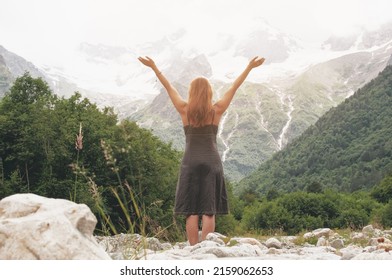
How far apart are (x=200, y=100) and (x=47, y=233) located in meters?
3.98

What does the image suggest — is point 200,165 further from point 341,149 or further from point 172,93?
point 341,149

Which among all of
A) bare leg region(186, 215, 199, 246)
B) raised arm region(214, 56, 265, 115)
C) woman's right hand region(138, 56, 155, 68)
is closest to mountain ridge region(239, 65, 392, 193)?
raised arm region(214, 56, 265, 115)

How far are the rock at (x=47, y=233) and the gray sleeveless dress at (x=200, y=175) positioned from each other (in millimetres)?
3646

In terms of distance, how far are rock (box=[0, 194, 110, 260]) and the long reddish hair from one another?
364 cm

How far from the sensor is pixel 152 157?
42.2 meters

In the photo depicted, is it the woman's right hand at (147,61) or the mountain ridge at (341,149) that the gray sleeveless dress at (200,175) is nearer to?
the woman's right hand at (147,61)

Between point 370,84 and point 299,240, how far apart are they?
180719 mm

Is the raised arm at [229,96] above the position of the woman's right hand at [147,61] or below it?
below

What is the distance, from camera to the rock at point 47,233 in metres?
3.04

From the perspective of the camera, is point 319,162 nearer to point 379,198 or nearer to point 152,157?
point 379,198

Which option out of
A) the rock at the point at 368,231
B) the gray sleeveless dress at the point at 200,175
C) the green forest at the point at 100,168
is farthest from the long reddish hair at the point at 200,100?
the green forest at the point at 100,168

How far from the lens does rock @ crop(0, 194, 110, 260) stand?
304 centimetres

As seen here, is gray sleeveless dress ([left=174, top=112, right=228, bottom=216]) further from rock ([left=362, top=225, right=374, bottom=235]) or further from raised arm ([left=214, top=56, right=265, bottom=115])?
rock ([left=362, top=225, right=374, bottom=235])

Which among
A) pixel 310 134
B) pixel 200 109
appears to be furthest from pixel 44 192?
pixel 310 134
